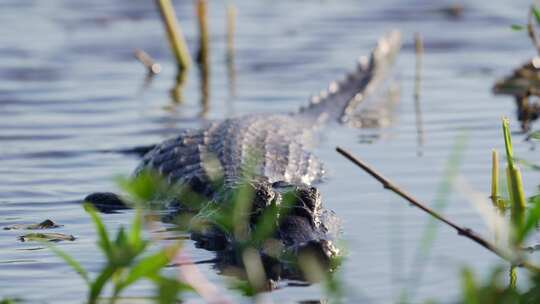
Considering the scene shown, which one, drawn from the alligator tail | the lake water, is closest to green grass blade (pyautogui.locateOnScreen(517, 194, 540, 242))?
the lake water

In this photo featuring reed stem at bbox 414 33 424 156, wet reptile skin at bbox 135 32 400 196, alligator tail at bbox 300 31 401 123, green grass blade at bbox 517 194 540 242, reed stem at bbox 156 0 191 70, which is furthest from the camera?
reed stem at bbox 156 0 191 70

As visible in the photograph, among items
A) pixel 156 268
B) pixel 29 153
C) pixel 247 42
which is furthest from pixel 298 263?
pixel 247 42

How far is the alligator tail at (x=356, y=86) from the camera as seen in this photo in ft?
25.8

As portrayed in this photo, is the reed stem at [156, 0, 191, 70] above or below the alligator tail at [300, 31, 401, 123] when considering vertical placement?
above

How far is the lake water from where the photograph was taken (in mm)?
4344

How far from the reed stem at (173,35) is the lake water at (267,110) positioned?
0.14 m

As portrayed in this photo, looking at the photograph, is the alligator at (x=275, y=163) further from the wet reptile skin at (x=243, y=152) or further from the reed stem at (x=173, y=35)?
the reed stem at (x=173, y=35)

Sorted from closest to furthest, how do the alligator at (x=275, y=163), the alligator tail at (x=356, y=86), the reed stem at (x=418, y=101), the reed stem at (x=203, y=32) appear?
1. the alligator at (x=275, y=163)
2. the reed stem at (x=418, y=101)
3. the alligator tail at (x=356, y=86)
4. the reed stem at (x=203, y=32)

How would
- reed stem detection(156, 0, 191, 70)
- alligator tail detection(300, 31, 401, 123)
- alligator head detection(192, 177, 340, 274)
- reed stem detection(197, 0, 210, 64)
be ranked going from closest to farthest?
alligator head detection(192, 177, 340, 274)
alligator tail detection(300, 31, 401, 123)
reed stem detection(156, 0, 191, 70)
reed stem detection(197, 0, 210, 64)

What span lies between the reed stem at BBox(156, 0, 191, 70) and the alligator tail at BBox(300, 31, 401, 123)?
1.19 m

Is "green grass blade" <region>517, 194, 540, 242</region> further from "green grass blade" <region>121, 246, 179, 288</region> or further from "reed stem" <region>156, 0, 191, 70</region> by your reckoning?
"reed stem" <region>156, 0, 191, 70</region>

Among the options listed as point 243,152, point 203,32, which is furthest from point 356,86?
point 243,152

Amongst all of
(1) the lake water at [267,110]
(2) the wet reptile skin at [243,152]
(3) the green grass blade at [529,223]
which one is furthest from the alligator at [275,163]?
(3) the green grass blade at [529,223]

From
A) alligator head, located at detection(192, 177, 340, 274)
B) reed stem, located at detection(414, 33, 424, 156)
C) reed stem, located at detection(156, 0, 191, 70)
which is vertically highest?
reed stem, located at detection(156, 0, 191, 70)
